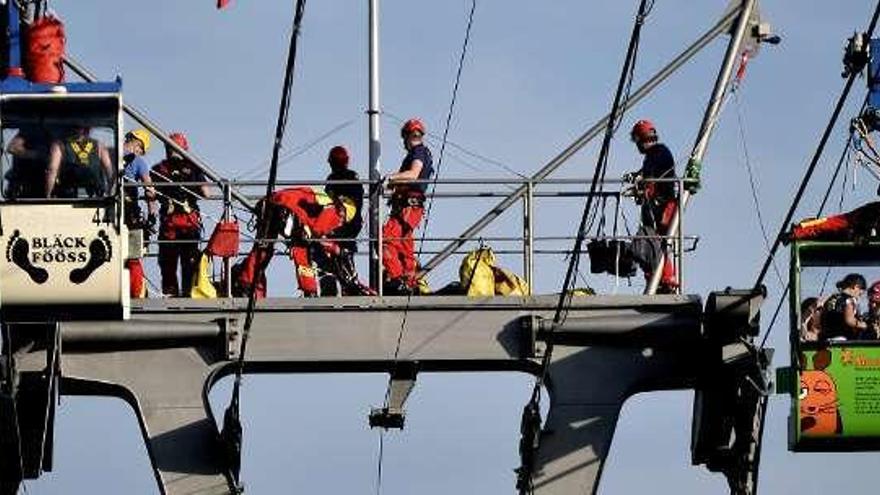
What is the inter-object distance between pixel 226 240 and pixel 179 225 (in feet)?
2.54

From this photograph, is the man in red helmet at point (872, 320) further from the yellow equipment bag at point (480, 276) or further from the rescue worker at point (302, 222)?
the rescue worker at point (302, 222)

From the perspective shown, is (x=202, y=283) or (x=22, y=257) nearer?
(x=22, y=257)

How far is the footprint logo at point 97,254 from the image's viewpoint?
41125 millimetres

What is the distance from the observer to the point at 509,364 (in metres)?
42.8

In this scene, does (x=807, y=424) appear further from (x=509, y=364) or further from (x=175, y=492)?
(x=175, y=492)

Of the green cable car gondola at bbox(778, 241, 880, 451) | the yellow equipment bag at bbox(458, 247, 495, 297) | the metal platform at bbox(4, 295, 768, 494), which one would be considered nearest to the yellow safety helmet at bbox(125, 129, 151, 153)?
the metal platform at bbox(4, 295, 768, 494)

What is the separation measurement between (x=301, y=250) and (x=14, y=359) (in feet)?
10.9

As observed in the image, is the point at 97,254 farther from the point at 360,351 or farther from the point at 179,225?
the point at 360,351

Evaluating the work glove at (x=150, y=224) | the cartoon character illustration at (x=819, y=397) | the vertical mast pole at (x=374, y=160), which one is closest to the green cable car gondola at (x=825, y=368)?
the cartoon character illustration at (x=819, y=397)

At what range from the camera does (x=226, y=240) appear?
42.0 meters

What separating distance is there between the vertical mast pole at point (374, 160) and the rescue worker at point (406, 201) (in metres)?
0.12

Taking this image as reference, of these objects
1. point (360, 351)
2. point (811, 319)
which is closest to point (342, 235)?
point (360, 351)

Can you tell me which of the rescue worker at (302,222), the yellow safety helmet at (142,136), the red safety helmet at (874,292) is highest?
the yellow safety helmet at (142,136)

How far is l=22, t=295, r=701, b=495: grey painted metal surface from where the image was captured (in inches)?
1672
